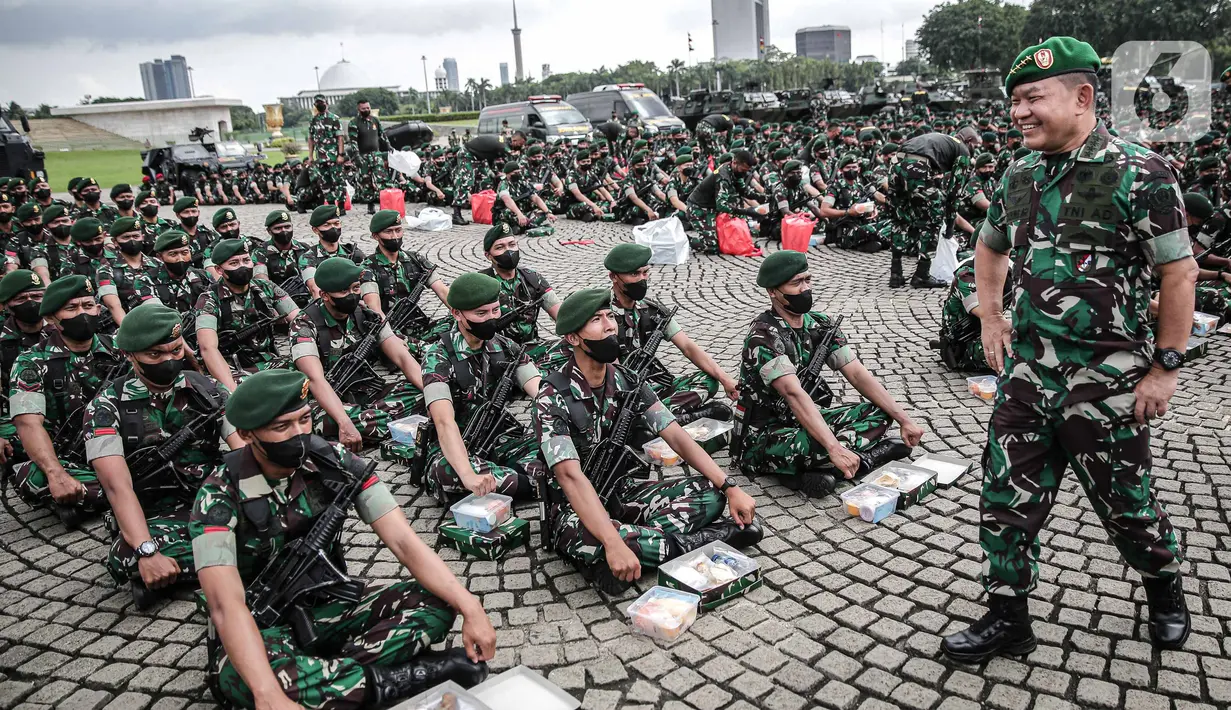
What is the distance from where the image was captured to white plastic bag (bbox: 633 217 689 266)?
39.7 ft

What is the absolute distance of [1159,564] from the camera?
323cm

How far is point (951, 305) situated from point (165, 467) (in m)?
6.07

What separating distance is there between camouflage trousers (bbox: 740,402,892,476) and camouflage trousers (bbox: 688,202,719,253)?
7506 mm

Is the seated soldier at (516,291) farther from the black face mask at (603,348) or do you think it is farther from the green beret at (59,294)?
the green beret at (59,294)

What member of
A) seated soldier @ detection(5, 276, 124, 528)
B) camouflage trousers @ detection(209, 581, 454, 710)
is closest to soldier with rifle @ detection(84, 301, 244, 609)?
seated soldier @ detection(5, 276, 124, 528)

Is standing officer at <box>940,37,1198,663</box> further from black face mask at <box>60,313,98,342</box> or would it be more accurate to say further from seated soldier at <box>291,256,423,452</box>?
black face mask at <box>60,313,98,342</box>

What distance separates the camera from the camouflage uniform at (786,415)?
512cm

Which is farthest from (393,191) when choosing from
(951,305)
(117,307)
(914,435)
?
(914,435)

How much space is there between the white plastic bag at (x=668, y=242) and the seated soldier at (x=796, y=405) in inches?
266

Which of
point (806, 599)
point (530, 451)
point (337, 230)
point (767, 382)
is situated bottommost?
point (806, 599)

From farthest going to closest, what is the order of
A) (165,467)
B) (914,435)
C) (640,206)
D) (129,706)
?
(640,206), (914,435), (165,467), (129,706)

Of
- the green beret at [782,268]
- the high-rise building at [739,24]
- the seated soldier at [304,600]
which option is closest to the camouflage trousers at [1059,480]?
the green beret at [782,268]

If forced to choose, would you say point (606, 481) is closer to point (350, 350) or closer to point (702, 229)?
point (350, 350)

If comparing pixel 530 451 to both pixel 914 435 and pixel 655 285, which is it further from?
pixel 655 285
